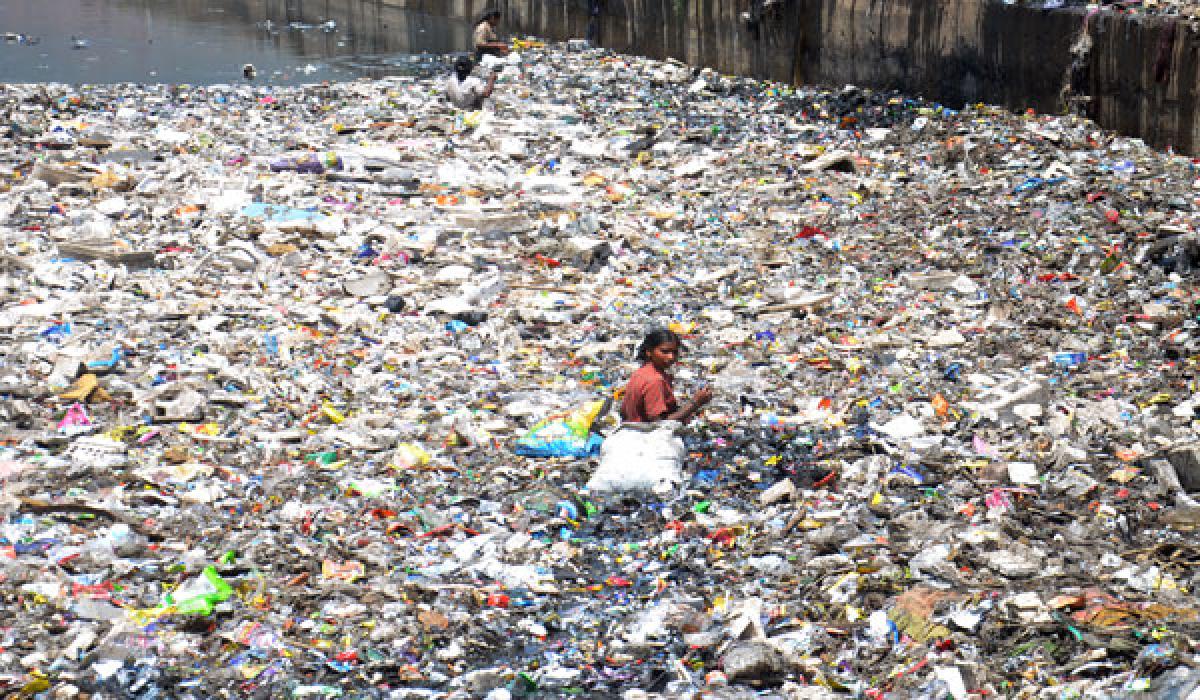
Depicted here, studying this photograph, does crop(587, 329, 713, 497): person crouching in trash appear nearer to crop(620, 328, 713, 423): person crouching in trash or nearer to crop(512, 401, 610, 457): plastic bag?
crop(620, 328, 713, 423): person crouching in trash

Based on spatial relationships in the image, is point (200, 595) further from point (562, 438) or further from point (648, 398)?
point (648, 398)

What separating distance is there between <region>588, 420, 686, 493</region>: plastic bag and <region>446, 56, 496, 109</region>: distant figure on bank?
23.3 feet

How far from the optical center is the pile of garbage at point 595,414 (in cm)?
368

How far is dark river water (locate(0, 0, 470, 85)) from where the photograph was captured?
15922 mm

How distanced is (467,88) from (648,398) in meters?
6.98

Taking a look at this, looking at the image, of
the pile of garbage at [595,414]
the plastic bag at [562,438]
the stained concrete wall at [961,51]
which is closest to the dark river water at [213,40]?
the stained concrete wall at [961,51]

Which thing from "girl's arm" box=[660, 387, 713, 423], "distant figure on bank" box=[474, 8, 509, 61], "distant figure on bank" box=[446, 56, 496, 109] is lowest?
"girl's arm" box=[660, 387, 713, 423]

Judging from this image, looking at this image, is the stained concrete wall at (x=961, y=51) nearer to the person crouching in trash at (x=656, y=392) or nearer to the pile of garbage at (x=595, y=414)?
the pile of garbage at (x=595, y=414)

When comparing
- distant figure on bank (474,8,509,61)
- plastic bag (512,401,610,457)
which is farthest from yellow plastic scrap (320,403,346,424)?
distant figure on bank (474,8,509,61)

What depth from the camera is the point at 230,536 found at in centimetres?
443

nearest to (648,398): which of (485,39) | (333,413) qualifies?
(333,413)

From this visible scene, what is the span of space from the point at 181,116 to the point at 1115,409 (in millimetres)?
9138

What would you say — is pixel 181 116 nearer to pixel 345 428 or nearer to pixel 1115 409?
pixel 345 428

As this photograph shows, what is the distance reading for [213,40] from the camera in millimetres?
19078
